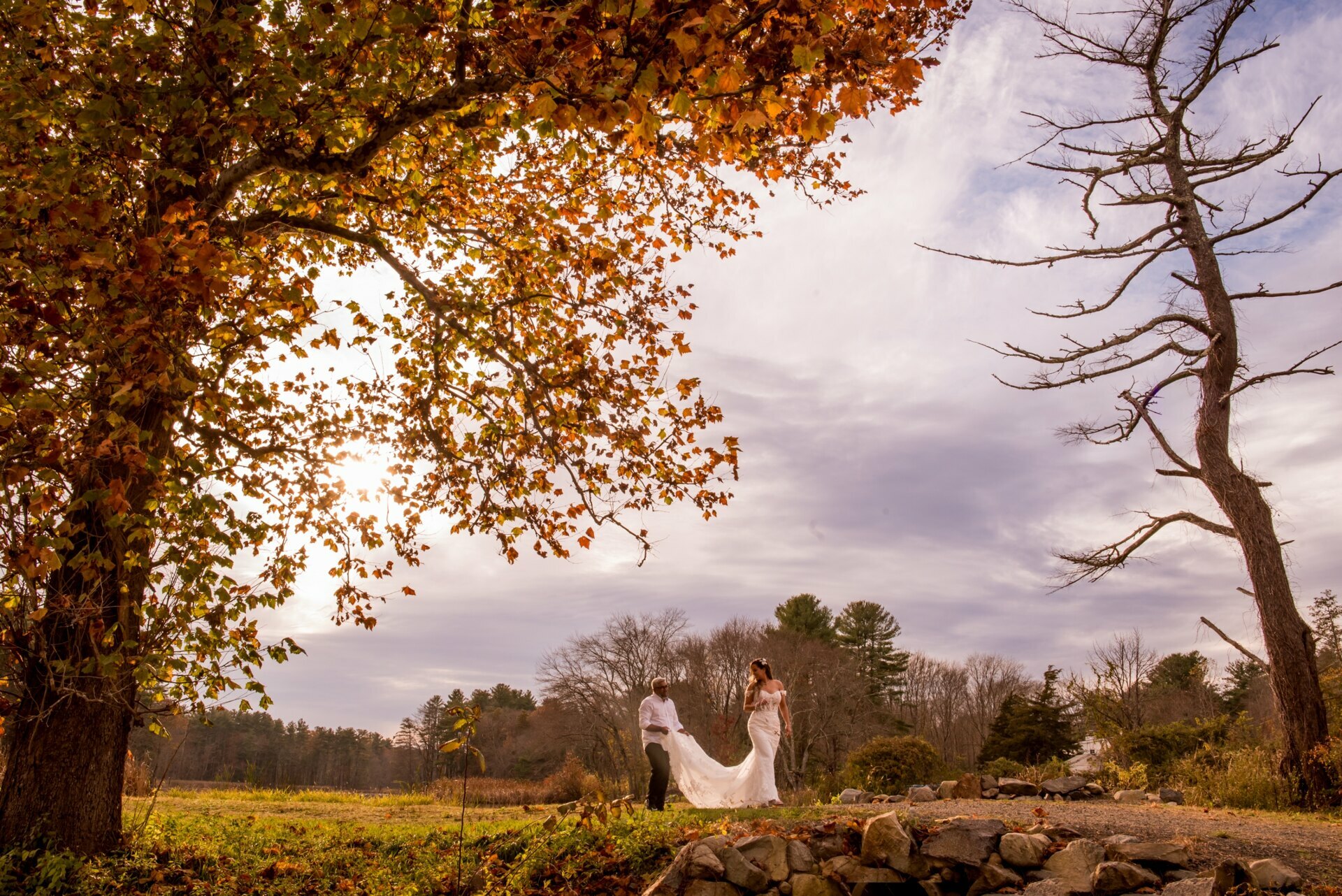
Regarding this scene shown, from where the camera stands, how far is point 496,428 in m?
7.78

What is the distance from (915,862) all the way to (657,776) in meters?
5.28

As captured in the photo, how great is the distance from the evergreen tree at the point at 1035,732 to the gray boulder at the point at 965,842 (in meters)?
22.5

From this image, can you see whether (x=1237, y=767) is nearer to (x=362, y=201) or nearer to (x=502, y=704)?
(x=362, y=201)

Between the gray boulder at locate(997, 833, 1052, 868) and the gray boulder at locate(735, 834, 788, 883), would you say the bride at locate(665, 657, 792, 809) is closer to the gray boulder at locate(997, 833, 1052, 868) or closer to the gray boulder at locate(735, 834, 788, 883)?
the gray boulder at locate(735, 834, 788, 883)

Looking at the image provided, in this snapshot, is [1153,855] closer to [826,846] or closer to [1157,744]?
[826,846]

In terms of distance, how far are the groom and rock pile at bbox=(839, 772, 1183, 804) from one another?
9.52 ft

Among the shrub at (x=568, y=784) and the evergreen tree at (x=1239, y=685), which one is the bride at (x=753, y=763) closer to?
the shrub at (x=568, y=784)

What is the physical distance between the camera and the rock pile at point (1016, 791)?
9867 millimetres

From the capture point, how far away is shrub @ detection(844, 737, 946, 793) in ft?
46.7

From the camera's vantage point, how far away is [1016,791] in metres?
10.2

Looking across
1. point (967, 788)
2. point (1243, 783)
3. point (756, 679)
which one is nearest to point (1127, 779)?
point (1243, 783)

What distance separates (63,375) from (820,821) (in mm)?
6352

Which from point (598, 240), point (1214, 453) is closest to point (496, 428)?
point (598, 240)

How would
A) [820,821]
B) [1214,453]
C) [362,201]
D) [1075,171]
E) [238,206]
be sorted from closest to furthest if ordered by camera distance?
1. [820,821]
2. [362,201]
3. [238,206]
4. [1214,453]
5. [1075,171]
